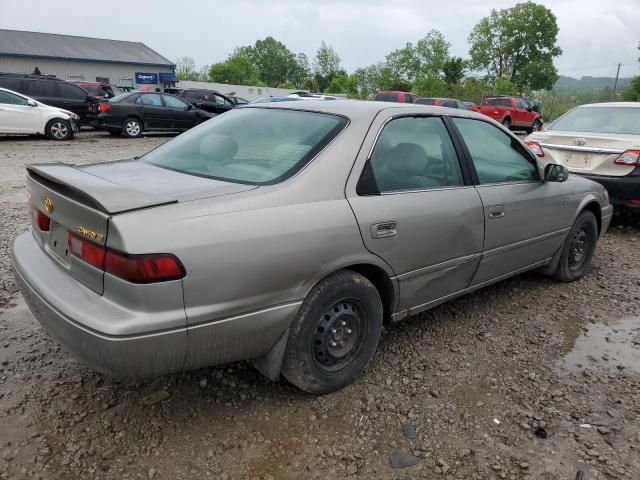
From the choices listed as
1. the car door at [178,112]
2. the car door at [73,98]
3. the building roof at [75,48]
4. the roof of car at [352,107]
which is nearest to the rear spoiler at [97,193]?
the roof of car at [352,107]

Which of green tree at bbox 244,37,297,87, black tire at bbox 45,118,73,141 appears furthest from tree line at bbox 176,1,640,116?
black tire at bbox 45,118,73,141

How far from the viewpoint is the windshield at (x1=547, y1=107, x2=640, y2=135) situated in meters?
6.55

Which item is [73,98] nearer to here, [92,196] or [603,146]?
[603,146]

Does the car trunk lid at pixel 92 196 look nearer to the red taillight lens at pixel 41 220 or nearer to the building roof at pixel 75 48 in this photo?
the red taillight lens at pixel 41 220

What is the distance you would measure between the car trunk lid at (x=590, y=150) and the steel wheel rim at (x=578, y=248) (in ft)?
5.84

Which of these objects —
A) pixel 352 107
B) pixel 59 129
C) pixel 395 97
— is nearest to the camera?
pixel 352 107

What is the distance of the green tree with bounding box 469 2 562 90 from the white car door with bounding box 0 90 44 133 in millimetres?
57655

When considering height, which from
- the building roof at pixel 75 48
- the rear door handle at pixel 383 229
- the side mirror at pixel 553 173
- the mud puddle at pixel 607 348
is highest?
the building roof at pixel 75 48

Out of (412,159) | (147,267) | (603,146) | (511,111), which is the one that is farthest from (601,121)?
(511,111)

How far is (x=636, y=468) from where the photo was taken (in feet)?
7.84

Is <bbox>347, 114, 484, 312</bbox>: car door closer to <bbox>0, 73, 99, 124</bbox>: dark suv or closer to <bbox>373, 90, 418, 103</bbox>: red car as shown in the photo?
<bbox>0, 73, 99, 124</bbox>: dark suv

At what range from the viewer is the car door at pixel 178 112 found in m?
16.3

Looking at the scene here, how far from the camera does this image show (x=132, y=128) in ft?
51.6

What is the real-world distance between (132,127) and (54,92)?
2.68m
